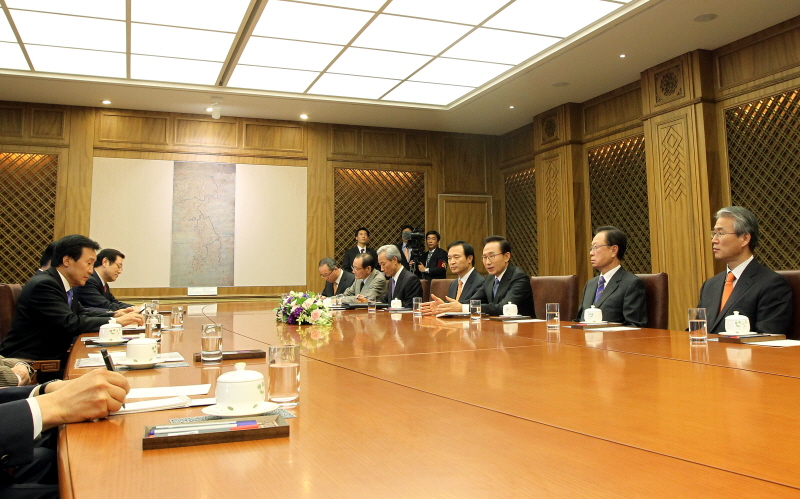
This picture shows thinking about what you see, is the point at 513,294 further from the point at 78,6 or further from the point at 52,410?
the point at 78,6

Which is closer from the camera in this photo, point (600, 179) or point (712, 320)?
point (712, 320)

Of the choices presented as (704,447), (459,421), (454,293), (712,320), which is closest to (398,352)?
(459,421)

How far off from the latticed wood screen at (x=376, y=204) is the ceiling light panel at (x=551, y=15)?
354 cm

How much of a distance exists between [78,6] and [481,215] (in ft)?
18.9

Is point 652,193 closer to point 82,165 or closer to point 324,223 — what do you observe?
point 324,223

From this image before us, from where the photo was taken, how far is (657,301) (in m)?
3.06

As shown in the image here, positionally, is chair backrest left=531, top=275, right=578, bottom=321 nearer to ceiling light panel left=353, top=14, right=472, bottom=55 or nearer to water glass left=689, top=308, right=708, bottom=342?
water glass left=689, top=308, right=708, bottom=342

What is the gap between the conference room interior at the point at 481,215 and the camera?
0.80 m

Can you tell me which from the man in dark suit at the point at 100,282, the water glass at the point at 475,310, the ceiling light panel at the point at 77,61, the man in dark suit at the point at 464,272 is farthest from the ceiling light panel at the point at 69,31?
the water glass at the point at 475,310

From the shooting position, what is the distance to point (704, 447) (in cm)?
77

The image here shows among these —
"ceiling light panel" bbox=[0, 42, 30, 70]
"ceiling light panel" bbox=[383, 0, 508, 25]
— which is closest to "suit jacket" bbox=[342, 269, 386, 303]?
"ceiling light panel" bbox=[383, 0, 508, 25]

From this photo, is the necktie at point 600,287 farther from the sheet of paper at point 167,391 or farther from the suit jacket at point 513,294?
the sheet of paper at point 167,391

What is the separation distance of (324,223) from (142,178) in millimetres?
2339

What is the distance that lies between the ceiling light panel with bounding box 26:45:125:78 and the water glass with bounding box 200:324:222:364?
5089mm
